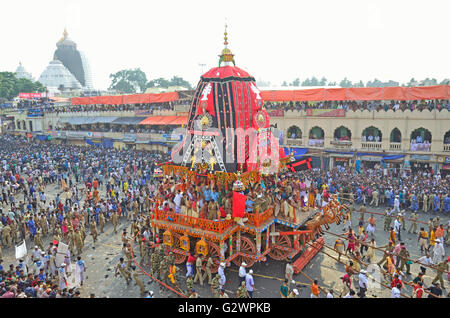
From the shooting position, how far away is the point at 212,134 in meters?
13.3

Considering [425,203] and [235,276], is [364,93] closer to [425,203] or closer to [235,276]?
[425,203]

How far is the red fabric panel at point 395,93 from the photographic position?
79.3 feet

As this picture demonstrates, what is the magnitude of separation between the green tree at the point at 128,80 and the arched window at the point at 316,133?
61.4 meters

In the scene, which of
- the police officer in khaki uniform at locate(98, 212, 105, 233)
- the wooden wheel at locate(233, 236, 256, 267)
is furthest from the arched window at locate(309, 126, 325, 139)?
the police officer in khaki uniform at locate(98, 212, 105, 233)

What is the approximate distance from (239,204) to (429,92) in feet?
61.6

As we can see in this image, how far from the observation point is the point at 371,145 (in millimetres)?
25703

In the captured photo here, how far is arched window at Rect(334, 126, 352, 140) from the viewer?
27.0m

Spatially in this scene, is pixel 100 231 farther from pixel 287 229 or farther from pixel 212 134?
pixel 287 229

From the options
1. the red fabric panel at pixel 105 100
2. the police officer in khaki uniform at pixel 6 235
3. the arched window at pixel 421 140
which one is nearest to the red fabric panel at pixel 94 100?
the red fabric panel at pixel 105 100

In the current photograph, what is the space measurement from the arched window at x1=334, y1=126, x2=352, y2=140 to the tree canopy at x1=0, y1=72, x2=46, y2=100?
52.8 meters

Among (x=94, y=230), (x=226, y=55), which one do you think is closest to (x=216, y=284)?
(x=94, y=230)

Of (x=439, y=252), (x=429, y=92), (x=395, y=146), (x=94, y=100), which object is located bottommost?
(x=439, y=252)

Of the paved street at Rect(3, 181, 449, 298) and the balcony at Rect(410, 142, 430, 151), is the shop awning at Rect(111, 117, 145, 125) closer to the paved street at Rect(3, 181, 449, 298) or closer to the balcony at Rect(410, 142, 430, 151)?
the paved street at Rect(3, 181, 449, 298)

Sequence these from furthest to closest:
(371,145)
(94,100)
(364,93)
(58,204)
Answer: (94,100)
(364,93)
(371,145)
(58,204)
